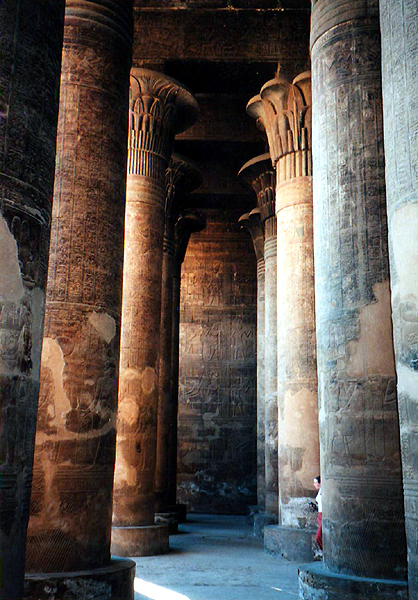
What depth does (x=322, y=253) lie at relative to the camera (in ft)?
19.9

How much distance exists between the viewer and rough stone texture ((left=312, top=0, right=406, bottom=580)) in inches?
214

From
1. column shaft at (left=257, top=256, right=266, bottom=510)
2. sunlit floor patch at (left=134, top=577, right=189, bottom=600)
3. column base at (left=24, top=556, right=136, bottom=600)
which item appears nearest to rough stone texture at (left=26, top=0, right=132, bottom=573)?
column base at (left=24, top=556, right=136, bottom=600)

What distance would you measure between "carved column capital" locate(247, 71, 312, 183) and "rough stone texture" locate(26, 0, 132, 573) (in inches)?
160

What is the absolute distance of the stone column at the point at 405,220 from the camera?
3.86 metres

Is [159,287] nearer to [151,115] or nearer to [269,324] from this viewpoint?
[151,115]

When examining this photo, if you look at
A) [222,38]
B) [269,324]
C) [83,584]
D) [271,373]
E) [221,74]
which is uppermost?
[222,38]

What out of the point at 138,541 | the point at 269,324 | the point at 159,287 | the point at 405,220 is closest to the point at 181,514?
the point at 269,324

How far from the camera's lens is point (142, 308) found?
9758mm

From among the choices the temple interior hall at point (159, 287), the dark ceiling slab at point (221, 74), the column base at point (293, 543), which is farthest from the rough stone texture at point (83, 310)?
the dark ceiling slab at point (221, 74)

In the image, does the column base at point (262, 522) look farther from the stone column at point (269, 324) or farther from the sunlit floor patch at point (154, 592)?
the sunlit floor patch at point (154, 592)

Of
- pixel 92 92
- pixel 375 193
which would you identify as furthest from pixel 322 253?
pixel 92 92

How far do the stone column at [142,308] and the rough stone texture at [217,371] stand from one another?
7659 mm

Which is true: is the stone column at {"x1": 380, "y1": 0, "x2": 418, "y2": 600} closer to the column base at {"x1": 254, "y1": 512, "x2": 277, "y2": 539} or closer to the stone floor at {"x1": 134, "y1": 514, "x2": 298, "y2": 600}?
the stone floor at {"x1": 134, "y1": 514, "x2": 298, "y2": 600}

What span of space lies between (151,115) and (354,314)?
5.77m
